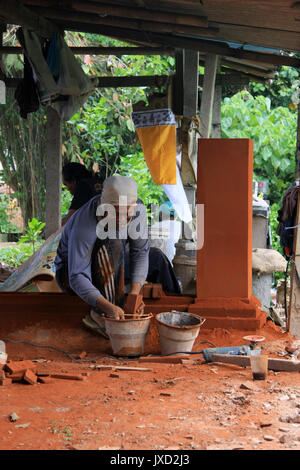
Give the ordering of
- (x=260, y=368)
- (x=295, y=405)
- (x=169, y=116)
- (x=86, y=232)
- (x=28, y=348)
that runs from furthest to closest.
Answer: (x=169, y=116) < (x=28, y=348) < (x=86, y=232) < (x=260, y=368) < (x=295, y=405)

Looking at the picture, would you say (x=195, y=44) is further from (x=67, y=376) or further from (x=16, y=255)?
(x=16, y=255)

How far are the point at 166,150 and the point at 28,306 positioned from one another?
3.06 m

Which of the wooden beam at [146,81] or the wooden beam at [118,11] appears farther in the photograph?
the wooden beam at [146,81]

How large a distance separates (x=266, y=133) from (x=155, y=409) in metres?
12.0

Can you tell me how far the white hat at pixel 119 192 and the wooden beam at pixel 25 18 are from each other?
254 cm

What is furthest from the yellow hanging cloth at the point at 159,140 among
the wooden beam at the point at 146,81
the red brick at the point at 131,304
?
the red brick at the point at 131,304

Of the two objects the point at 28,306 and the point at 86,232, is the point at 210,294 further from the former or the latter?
the point at 28,306

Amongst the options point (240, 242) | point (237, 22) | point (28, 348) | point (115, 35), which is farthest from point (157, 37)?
point (28, 348)

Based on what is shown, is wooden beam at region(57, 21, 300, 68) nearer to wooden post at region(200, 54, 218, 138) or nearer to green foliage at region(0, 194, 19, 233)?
wooden post at region(200, 54, 218, 138)

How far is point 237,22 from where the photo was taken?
Result: 5.82m

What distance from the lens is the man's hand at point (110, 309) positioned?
15.6 feet

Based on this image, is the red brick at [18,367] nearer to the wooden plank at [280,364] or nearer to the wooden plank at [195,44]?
the wooden plank at [280,364]

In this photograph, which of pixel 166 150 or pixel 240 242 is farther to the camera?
pixel 166 150

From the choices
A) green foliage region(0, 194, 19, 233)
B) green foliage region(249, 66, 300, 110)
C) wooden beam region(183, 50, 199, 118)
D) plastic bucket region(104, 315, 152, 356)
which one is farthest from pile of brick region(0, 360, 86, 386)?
green foliage region(249, 66, 300, 110)
